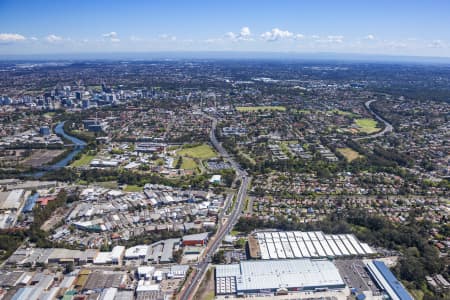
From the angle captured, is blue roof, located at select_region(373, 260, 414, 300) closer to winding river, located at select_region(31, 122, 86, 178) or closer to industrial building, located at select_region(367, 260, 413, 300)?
industrial building, located at select_region(367, 260, 413, 300)

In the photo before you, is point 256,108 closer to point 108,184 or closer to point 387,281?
point 108,184

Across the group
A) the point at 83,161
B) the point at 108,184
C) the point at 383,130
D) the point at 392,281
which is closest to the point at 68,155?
the point at 83,161

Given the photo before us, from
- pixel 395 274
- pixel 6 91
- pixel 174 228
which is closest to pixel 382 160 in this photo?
pixel 395 274

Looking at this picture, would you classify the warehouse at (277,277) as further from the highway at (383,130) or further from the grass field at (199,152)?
the highway at (383,130)

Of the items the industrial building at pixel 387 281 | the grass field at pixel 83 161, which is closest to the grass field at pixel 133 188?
the grass field at pixel 83 161

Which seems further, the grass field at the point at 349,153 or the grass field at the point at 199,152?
the grass field at the point at 199,152

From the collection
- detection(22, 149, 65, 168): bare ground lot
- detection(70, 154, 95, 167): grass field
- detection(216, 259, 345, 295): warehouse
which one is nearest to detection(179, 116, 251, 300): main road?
detection(216, 259, 345, 295): warehouse
